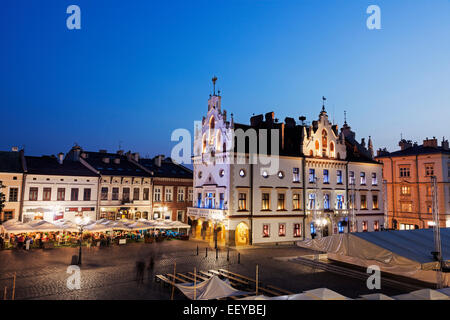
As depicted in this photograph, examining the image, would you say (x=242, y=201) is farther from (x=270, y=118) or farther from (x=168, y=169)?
(x=168, y=169)

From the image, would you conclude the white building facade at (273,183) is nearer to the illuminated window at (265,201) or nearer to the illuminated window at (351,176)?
the illuminated window at (265,201)

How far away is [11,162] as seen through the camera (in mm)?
43875

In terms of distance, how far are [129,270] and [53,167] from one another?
28534 mm

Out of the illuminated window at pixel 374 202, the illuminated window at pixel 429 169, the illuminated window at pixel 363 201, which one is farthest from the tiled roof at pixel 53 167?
the illuminated window at pixel 429 169

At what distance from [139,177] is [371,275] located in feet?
124

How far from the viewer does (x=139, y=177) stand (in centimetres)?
5194

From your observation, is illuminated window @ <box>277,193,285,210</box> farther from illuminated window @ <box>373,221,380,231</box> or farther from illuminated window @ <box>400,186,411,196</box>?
illuminated window @ <box>400,186,411,196</box>

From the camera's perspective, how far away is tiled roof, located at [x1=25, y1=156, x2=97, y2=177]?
44.7 m

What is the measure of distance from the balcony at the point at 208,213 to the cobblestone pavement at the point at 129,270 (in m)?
3.98

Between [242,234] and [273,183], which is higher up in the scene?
[273,183]

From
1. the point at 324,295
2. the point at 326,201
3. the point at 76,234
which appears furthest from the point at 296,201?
the point at 324,295

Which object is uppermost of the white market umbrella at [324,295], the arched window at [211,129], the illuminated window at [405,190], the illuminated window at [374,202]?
the arched window at [211,129]

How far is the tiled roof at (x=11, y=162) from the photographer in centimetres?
4234
